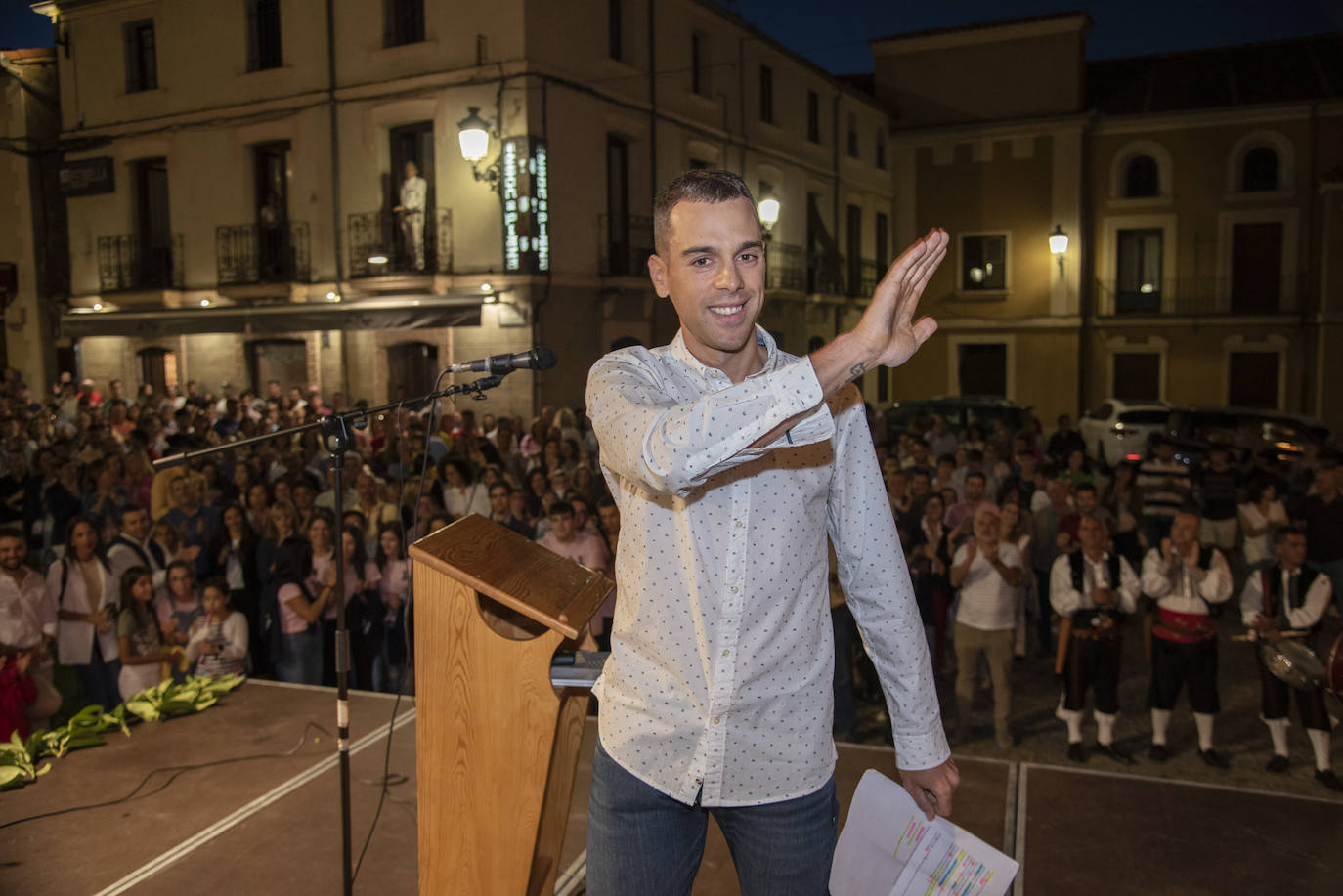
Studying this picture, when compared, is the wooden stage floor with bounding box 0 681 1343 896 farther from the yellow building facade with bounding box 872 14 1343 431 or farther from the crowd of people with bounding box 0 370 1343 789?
the yellow building facade with bounding box 872 14 1343 431

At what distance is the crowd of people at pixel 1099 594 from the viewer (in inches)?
210

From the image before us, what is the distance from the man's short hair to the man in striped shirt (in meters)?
7.70

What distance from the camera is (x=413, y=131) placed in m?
14.9

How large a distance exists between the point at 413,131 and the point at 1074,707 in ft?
42.0

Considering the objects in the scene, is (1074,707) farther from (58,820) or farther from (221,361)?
(221,361)

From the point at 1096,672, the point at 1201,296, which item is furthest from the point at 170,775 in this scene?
the point at 1201,296

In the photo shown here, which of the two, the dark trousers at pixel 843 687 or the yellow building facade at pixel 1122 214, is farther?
the yellow building facade at pixel 1122 214

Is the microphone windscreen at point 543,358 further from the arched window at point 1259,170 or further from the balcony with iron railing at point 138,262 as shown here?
the arched window at point 1259,170

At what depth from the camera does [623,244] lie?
15.4 meters

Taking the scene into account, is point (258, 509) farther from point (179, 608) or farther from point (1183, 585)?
point (1183, 585)

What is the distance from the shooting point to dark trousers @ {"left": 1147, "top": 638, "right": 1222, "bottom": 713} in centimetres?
530

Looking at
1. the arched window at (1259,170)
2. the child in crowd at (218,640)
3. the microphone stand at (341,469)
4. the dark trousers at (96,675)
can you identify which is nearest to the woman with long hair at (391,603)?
the child in crowd at (218,640)

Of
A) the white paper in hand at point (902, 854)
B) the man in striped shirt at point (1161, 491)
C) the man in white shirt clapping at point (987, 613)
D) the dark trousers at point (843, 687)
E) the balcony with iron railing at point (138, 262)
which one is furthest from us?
the balcony with iron railing at point (138, 262)

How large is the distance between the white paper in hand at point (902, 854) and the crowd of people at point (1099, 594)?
375cm
